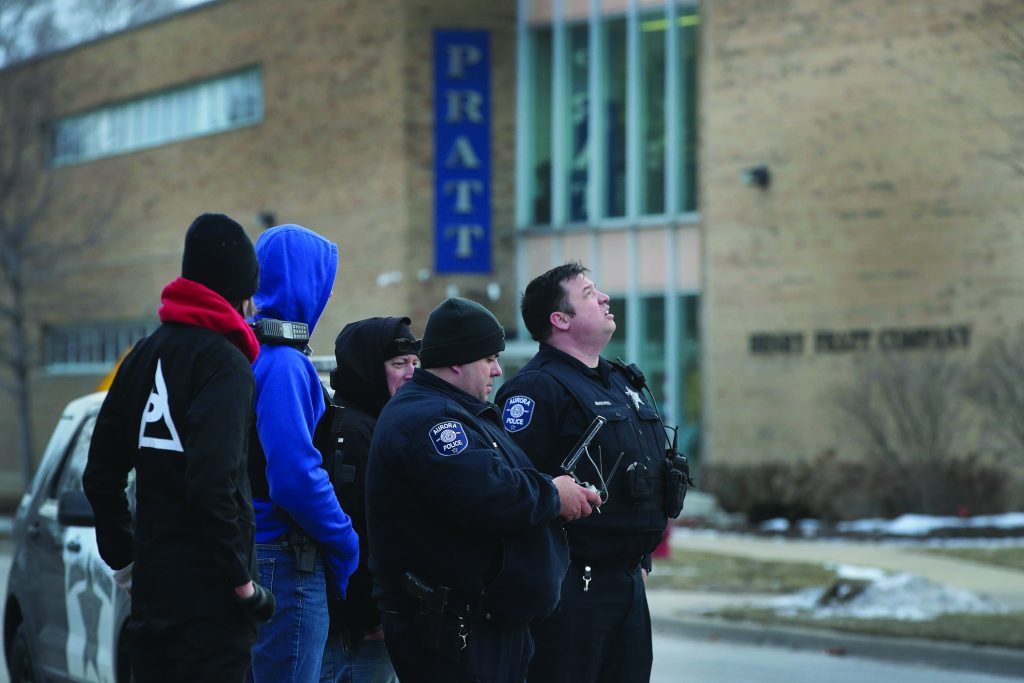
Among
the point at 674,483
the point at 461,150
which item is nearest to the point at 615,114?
the point at 461,150

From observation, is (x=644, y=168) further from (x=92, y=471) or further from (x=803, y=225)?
(x=92, y=471)

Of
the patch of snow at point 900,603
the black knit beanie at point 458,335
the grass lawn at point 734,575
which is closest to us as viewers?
the black knit beanie at point 458,335

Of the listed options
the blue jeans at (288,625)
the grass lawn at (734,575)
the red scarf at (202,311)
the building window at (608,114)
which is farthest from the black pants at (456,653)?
the building window at (608,114)

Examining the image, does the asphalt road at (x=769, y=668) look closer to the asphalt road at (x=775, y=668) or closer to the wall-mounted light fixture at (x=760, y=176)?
the asphalt road at (x=775, y=668)

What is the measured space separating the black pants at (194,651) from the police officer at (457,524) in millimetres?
562

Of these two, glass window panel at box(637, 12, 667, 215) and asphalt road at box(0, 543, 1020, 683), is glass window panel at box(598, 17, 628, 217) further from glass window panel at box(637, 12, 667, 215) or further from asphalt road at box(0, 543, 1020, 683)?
asphalt road at box(0, 543, 1020, 683)

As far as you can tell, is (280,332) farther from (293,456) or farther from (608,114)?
(608,114)

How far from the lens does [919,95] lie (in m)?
23.9

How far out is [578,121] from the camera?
97.6 ft

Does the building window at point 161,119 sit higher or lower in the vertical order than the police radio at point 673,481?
higher

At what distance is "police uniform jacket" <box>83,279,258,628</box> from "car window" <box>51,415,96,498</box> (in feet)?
Result: 10.6

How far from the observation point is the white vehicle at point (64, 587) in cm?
719

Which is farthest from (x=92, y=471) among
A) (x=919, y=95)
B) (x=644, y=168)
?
(x=644, y=168)

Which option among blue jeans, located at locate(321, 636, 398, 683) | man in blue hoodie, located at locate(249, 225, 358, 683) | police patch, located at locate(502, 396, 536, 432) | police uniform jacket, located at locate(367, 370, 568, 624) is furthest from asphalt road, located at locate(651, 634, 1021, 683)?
police uniform jacket, located at locate(367, 370, 568, 624)
